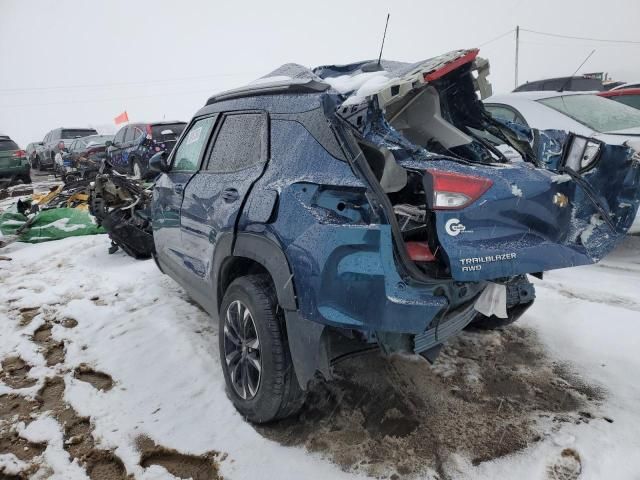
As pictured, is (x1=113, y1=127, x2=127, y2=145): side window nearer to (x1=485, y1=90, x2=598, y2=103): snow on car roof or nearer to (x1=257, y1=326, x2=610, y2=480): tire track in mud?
(x1=485, y1=90, x2=598, y2=103): snow on car roof

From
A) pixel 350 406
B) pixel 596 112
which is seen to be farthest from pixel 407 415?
pixel 596 112

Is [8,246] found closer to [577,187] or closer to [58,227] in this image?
[58,227]

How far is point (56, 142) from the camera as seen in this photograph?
2008 cm

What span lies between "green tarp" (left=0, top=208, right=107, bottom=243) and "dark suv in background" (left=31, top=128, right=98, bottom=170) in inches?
499

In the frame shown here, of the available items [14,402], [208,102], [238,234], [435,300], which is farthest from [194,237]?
[435,300]

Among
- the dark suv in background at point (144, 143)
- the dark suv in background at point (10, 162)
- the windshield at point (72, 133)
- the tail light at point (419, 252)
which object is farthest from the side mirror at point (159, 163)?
the windshield at point (72, 133)

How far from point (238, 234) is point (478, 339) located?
2040 millimetres

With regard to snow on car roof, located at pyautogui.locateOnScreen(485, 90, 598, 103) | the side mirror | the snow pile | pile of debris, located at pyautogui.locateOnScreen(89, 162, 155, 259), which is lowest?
pile of debris, located at pyautogui.locateOnScreen(89, 162, 155, 259)

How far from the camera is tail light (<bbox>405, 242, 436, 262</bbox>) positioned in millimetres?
2000

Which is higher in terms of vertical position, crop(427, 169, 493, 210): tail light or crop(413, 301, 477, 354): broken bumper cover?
crop(427, 169, 493, 210): tail light

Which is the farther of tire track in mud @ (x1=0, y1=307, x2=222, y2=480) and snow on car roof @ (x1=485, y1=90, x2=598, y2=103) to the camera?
snow on car roof @ (x1=485, y1=90, x2=598, y2=103)

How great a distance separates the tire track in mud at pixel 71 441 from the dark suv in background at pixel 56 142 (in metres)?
18.3

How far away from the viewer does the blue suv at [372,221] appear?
1.92 m

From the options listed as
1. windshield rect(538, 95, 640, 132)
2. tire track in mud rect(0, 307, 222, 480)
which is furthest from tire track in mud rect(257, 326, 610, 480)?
windshield rect(538, 95, 640, 132)
